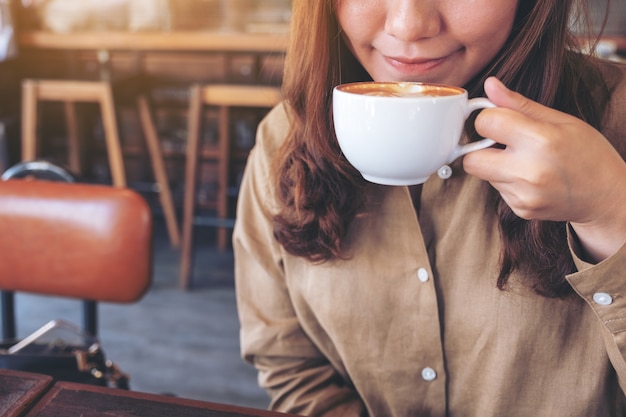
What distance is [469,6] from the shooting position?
66 centimetres

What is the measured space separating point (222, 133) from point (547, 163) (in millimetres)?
2684

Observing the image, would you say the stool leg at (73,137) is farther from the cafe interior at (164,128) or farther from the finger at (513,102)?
the finger at (513,102)

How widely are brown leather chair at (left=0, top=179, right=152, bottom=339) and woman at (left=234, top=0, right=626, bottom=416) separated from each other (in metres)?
0.26

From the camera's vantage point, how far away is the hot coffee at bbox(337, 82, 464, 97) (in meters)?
0.63

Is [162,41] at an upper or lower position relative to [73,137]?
upper

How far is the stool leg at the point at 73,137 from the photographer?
11.5ft

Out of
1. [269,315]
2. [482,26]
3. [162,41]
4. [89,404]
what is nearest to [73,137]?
[162,41]

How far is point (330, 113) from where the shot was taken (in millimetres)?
825

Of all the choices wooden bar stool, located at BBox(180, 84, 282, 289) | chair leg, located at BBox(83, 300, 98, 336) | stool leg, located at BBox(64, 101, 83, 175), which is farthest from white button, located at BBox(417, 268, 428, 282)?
stool leg, located at BBox(64, 101, 83, 175)

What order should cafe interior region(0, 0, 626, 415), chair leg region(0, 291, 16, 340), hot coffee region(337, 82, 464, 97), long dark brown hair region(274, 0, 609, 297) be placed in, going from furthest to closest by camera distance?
cafe interior region(0, 0, 626, 415), chair leg region(0, 291, 16, 340), long dark brown hair region(274, 0, 609, 297), hot coffee region(337, 82, 464, 97)

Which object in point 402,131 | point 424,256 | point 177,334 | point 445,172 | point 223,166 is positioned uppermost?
point 402,131

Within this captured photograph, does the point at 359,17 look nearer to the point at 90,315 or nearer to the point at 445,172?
the point at 445,172

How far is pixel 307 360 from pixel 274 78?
247 cm

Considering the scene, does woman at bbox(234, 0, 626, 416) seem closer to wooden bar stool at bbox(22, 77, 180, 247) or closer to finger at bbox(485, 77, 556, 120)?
finger at bbox(485, 77, 556, 120)
